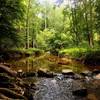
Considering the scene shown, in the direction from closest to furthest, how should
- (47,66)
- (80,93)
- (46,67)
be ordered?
(80,93) < (46,67) < (47,66)

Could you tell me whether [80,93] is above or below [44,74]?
below

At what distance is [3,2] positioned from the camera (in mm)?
22844

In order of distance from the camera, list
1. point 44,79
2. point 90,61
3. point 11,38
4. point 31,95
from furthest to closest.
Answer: point 11,38 → point 90,61 → point 44,79 → point 31,95

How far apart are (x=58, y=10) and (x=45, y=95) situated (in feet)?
195

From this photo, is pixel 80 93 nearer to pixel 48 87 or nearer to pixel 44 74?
pixel 48 87

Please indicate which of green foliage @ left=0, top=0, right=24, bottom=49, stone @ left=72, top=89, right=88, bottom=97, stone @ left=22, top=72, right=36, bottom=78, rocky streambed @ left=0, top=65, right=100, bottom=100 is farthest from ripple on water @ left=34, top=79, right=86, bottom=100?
green foliage @ left=0, top=0, right=24, bottom=49

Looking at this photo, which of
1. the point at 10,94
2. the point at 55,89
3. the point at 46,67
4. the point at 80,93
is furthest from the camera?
the point at 46,67

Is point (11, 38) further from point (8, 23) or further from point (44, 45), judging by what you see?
point (44, 45)

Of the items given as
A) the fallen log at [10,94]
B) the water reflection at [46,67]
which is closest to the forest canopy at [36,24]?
the water reflection at [46,67]

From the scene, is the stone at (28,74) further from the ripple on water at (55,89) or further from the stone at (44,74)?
the ripple on water at (55,89)

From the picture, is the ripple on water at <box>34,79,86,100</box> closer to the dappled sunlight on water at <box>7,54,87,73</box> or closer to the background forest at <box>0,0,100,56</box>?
the dappled sunlight on water at <box>7,54,87,73</box>

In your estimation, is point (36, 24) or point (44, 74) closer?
point (44, 74)

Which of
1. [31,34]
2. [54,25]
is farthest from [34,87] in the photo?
[54,25]

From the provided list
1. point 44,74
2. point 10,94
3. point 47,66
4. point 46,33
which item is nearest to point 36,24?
point 46,33
